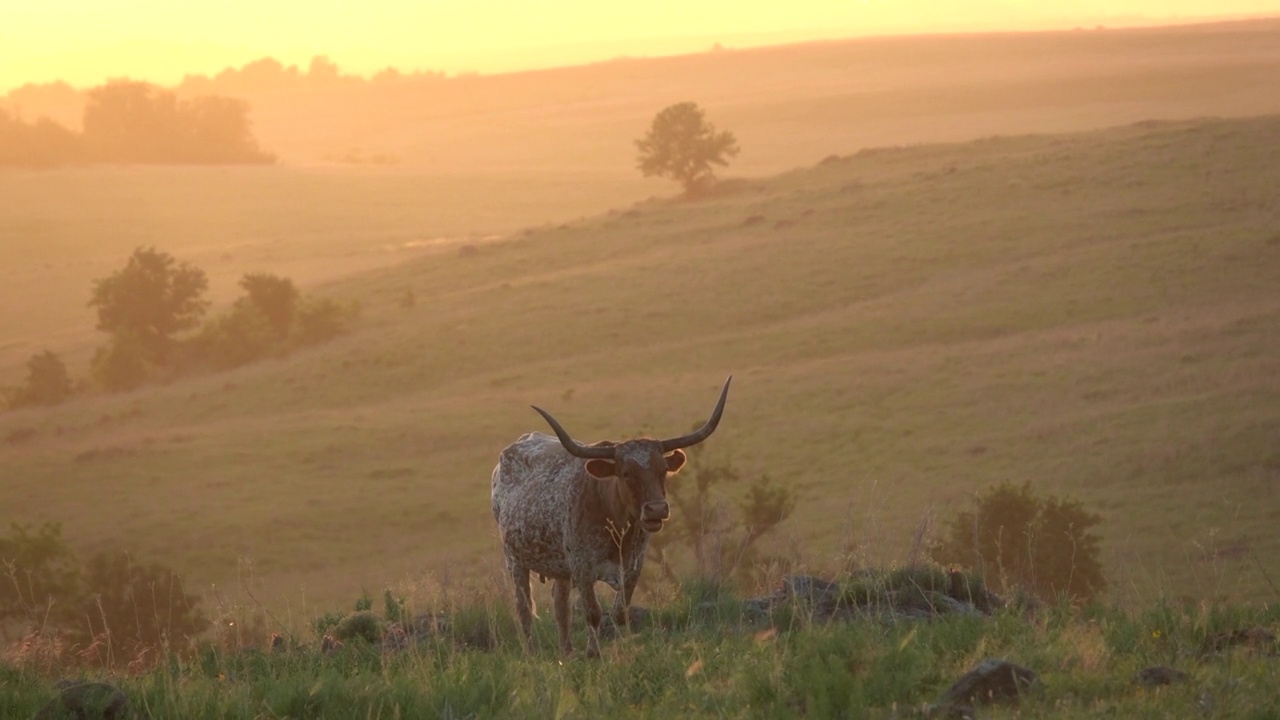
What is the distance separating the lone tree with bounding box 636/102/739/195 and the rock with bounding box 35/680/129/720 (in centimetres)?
7615

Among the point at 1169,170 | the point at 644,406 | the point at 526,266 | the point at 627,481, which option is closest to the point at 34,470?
the point at 644,406

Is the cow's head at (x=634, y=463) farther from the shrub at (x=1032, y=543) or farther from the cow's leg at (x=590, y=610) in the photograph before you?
the shrub at (x=1032, y=543)

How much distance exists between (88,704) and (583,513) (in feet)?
13.9

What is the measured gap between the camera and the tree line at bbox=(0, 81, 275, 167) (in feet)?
415

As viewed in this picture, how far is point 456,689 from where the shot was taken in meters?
7.15

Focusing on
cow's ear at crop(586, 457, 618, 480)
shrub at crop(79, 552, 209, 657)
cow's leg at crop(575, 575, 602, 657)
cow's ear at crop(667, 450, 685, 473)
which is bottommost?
shrub at crop(79, 552, 209, 657)

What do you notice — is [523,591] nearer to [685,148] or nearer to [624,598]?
[624,598]

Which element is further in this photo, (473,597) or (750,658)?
(473,597)

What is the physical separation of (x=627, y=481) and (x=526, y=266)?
5337cm

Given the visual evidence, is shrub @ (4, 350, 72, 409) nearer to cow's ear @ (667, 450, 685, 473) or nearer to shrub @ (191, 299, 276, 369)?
shrub @ (191, 299, 276, 369)

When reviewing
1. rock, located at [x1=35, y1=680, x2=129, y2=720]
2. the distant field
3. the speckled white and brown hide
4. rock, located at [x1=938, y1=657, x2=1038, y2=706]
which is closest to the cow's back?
the speckled white and brown hide

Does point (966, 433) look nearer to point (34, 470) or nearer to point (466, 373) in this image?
point (466, 373)

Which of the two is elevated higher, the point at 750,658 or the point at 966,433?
the point at 750,658

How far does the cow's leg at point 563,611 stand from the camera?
10.4 metres
